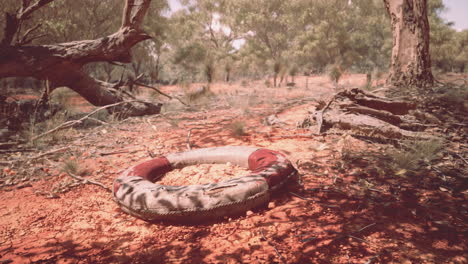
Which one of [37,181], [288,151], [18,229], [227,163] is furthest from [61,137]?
[288,151]

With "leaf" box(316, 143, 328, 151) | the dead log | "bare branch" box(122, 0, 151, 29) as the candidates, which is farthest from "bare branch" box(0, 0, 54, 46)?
the dead log

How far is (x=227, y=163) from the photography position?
341 centimetres

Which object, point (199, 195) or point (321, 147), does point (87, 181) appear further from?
point (321, 147)

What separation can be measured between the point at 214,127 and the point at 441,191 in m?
3.97

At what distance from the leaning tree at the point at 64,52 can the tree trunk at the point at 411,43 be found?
5.53 m

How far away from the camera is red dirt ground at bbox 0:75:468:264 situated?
5.82 feet

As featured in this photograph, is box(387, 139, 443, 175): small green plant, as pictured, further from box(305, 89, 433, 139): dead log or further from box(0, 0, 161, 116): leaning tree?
box(0, 0, 161, 116): leaning tree

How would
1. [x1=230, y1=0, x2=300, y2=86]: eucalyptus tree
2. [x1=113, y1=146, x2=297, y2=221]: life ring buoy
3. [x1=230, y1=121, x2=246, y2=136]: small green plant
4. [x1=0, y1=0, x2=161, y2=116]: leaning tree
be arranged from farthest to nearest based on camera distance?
[x1=230, y1=0, x2=300, y2=86]: eucalyptus tree
[x1=0, y1=0, x2=161, y2=116]: leaning tree
[x1=230, y1=121, x2=246, y2=136]: small green plant
[x1=113, y1=146, x2=297, y2=221]: life ring buoy

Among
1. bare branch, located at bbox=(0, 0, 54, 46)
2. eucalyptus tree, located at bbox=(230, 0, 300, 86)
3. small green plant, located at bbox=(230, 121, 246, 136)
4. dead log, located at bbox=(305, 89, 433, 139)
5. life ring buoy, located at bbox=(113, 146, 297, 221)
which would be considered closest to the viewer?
life ring buoy, located at bbox=(113, 146, 297, 221)

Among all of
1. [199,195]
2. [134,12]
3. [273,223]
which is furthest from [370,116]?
[134,12]

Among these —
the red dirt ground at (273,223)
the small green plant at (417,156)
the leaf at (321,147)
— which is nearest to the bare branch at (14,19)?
the red dirt ground at (273,223)

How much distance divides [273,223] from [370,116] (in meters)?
2.76

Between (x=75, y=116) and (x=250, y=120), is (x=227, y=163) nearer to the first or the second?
(x=250, y=120)

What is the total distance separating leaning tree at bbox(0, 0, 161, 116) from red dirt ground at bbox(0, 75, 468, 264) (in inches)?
96.4
